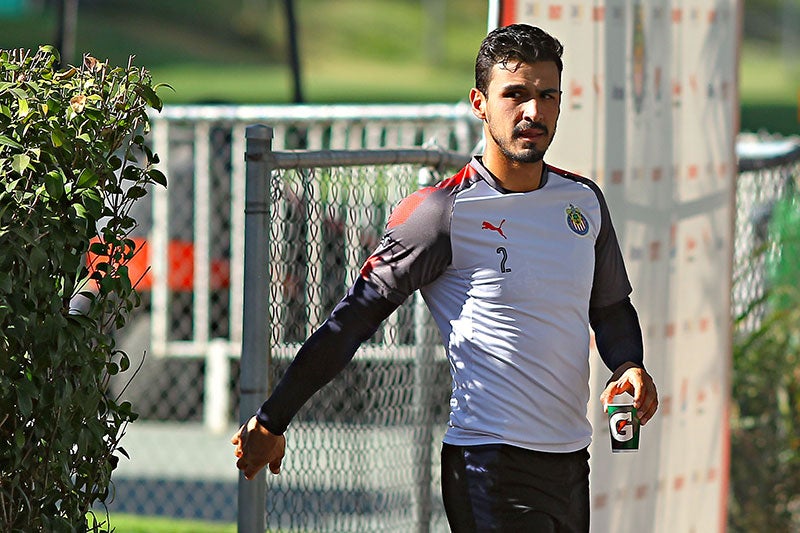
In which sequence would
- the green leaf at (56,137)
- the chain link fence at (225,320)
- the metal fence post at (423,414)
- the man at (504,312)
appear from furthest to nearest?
the chain link fence at (225,320), the metal fence post at (423,414), the man at (504,312), the green leaf at (56,137)

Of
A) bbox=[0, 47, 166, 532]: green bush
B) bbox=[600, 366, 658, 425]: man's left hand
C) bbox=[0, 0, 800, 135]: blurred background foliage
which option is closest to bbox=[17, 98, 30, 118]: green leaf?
bbox=[0, 47, 166, 532]: green bush

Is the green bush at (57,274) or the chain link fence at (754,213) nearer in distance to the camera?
the green bush at (57,274)

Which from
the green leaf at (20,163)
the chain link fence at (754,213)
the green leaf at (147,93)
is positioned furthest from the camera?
the chain link fence at (754,213)

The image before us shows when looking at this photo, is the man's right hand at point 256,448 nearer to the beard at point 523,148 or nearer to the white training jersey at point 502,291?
the white training jersey at point 502,291

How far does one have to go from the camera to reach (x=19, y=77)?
3305mm

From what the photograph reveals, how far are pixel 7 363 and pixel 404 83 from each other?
2147 inches

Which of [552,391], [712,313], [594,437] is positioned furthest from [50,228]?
[712,313]

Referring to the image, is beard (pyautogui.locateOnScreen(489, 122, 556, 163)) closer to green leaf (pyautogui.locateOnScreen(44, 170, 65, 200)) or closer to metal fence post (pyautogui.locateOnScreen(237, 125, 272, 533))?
metal fence post (pyautogui.locateOnScreen(237, 125, 272, 533))

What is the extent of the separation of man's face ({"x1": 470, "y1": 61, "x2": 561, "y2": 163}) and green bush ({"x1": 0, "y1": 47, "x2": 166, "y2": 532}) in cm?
80

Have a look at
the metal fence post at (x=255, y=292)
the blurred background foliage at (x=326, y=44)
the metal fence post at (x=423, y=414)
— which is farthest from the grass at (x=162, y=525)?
the blurred background foliage at (x=326, y=44)

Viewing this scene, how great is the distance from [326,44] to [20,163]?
6285cm

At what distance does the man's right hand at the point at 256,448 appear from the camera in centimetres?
349

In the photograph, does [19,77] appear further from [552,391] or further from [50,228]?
[552,391]

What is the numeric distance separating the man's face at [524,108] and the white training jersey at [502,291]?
0.11 metres
